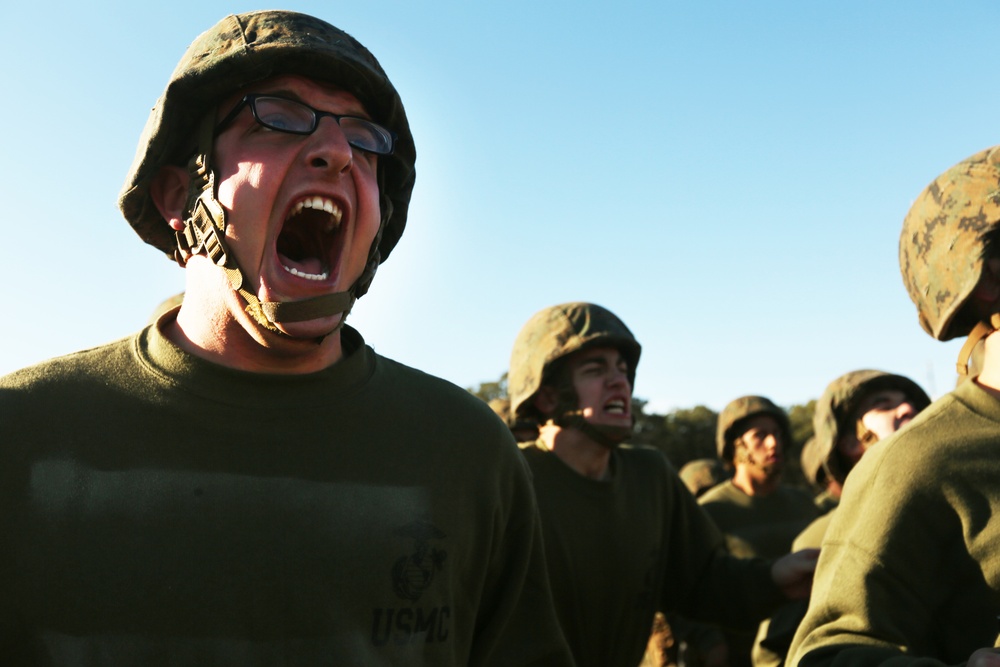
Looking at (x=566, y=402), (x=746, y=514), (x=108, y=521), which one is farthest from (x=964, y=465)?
(x=746, y=514)

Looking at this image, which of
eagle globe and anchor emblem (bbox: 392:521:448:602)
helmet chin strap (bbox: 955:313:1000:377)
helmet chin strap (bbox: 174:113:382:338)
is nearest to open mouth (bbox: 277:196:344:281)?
helmet chin strap (bbox: 174:113:382:338)

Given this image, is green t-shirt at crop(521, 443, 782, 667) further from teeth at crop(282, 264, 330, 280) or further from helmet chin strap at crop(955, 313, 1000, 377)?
teeth at crop(282, 264, 330, 280)

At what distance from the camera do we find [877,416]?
7.97m

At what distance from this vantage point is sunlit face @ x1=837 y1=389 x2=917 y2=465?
7930 millimetres

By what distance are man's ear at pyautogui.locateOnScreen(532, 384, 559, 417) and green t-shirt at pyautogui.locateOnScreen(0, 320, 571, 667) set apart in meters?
3.89

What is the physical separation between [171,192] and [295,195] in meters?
0.54

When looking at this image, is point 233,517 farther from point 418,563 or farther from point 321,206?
point 321,206

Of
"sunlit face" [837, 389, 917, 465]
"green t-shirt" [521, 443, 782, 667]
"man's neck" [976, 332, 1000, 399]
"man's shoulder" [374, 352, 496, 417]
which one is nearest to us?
"man's shoulder" [374, 352, 496, 417]

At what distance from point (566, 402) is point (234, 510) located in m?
4.34

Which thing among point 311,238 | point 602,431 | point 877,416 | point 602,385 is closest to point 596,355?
point 602,385

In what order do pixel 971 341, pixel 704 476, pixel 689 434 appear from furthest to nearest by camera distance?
pixel 689 434
pixel 704 476
pixel 971 341

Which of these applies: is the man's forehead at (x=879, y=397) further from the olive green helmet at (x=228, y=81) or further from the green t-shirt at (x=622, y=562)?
the olive green helmet at (x=228, y=81)

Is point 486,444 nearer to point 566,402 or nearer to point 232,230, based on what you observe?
point 232,230

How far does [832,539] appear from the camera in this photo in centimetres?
373
